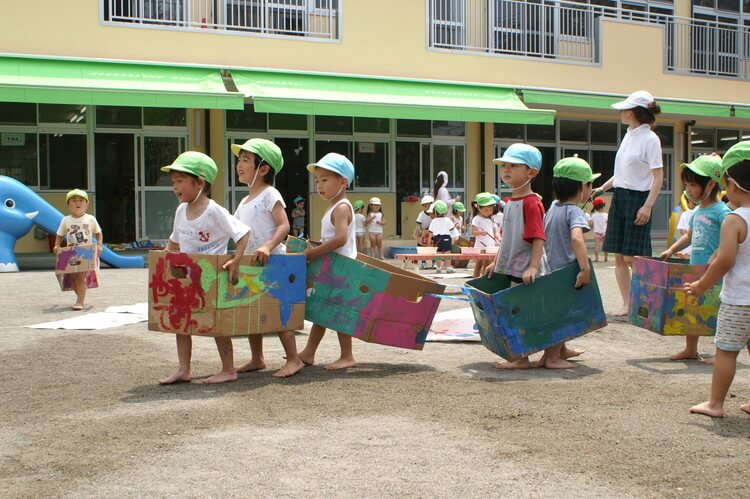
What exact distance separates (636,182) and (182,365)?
13.8 feet

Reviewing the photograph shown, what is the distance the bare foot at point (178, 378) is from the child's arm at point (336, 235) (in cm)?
105

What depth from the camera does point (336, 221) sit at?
5.66 metres

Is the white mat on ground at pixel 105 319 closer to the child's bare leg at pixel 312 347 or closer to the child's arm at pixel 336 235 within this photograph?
the child's bare leg at pixel 312 347

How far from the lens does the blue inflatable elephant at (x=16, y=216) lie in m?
14.2

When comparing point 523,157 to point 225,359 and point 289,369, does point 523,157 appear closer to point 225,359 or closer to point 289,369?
point 289,369

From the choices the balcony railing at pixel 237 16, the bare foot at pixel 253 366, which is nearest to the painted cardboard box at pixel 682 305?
the bare foot at pixel 253 366

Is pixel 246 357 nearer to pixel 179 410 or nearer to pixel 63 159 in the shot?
pixel 179 410

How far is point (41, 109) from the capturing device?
17625mm

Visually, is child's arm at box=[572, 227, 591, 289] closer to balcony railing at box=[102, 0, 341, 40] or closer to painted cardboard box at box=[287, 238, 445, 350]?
painted cardboard box at box=[287, 238, 445, 350]

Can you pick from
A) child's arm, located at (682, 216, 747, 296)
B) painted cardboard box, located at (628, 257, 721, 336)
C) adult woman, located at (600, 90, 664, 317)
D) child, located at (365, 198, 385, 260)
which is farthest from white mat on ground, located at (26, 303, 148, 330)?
child, located at (365, 198, 385, 260)

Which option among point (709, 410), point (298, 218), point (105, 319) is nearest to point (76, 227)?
point (105, 319)

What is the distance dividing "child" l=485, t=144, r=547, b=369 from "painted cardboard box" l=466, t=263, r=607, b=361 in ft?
0.51

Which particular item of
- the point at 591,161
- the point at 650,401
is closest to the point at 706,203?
the point at 650,401

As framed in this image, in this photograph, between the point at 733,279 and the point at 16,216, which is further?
the point at 16,216
